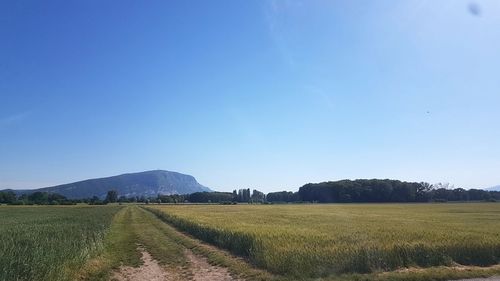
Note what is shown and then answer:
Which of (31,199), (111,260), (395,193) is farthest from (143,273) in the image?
(31,199)

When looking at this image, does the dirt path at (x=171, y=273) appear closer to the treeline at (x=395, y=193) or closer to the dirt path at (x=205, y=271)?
the dirt path at (x=205, y=271)

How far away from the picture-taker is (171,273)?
20297 millimetres

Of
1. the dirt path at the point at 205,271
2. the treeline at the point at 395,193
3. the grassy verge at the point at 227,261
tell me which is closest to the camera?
the grassy verge at the point at 227,261

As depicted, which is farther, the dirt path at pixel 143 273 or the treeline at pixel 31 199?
the treeline at pixel 31 199

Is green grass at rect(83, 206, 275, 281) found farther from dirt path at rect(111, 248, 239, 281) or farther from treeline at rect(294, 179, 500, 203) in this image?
treeline at rect(294, 179, 500, 203)

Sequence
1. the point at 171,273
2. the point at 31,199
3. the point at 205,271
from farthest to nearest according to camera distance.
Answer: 1. the point at 31,199
2. the point at 205,271
3. the point at 171,273

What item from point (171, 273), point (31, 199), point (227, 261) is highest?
point (31, 199)

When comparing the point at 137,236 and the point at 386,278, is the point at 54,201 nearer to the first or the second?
the point at 137,236

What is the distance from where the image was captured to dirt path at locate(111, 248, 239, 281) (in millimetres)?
19000

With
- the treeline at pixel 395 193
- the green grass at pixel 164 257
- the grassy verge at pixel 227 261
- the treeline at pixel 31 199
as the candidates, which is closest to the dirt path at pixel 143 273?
the green grass at pixel 164 257

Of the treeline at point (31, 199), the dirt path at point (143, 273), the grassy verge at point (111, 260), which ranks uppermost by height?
the treeline at point (31, 199)

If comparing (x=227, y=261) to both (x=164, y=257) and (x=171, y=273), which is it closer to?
(x=171, y=273)

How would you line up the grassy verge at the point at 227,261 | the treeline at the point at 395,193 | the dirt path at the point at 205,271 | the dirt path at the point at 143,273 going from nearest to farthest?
the grassy verge at the point at 227,261 → the dirt path at the point at 205,271 → the dirt path at the point at 143,273 → the treeline at the point at 395,193

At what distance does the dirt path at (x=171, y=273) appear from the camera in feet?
62.3
